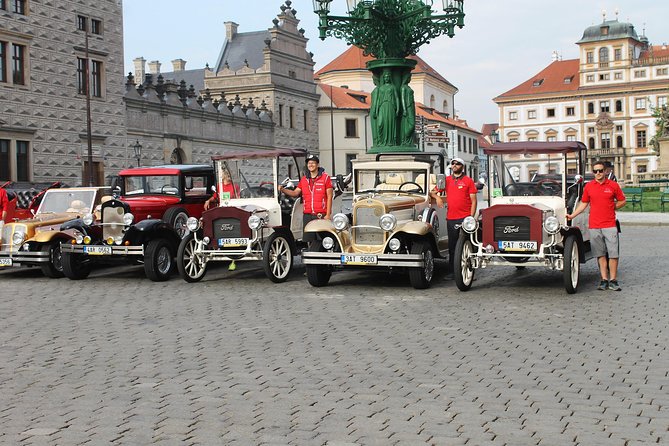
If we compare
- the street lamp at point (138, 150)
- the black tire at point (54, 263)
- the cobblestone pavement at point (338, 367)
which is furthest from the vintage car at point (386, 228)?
the street lamp at point (138, 150)

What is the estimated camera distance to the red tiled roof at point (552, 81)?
111 metres

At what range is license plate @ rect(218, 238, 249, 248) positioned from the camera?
13.6 meters

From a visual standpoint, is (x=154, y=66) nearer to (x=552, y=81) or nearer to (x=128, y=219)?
(x=552, y=81)

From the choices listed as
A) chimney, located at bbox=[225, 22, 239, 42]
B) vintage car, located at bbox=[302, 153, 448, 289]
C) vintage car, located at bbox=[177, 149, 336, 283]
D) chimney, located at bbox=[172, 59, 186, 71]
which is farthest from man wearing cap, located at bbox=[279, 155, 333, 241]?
chimney, located at bbox=[172, 59, 186, 71]

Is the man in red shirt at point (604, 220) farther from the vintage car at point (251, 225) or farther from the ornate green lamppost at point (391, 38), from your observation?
the ornate green lamppost at point (391, 38)

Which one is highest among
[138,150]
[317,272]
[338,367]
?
[138,150]

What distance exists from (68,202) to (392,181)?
658 centimetres

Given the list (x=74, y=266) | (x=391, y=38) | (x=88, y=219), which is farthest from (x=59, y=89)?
Result: (x=74, y=266)

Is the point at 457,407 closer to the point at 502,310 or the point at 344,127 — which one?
the point at 502,310

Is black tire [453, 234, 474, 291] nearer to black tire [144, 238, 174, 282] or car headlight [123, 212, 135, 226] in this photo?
black tire [144, 238, 174, 282]

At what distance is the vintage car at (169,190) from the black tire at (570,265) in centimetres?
756

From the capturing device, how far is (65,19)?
3922cm

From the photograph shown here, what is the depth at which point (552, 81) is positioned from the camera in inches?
4419

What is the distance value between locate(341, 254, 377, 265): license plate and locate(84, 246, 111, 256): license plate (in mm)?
4285
